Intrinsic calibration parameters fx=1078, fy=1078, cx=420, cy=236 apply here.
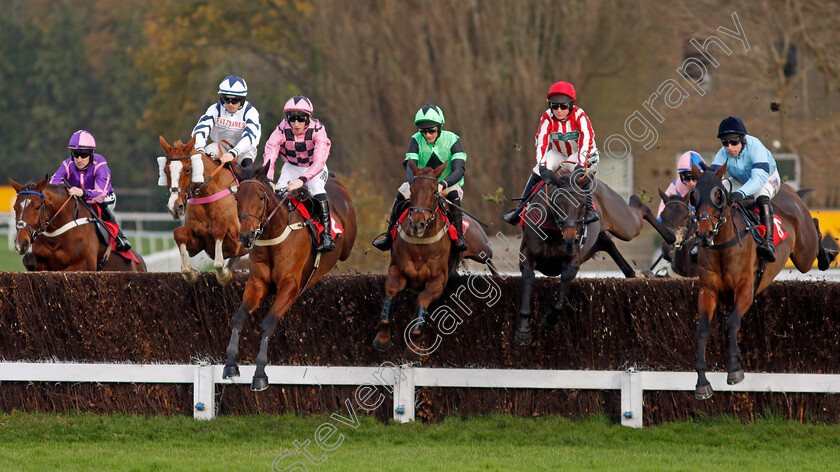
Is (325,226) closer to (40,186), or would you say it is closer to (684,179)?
(40,186)

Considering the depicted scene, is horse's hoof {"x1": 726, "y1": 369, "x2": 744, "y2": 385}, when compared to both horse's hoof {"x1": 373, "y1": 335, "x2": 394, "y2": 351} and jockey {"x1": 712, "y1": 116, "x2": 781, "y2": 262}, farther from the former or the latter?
horse's hoof {"x1": 373, "y1": 335, "x2": 394, "y2": 351}

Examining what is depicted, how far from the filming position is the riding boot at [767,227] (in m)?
8.03

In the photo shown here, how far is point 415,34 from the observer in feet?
70.9

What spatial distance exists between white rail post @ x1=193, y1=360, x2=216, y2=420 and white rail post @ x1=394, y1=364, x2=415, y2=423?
1494 mm

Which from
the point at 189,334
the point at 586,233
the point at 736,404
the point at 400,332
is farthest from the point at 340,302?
the point at 736,404

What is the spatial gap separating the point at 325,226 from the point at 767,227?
344 cm

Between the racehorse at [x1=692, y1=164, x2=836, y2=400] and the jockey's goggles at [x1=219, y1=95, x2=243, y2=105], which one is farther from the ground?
the jockey's goggles at [x1=219, y1=95, x2=243, y2=105]

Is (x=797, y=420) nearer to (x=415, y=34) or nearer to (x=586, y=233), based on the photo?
(x=586, y=233)

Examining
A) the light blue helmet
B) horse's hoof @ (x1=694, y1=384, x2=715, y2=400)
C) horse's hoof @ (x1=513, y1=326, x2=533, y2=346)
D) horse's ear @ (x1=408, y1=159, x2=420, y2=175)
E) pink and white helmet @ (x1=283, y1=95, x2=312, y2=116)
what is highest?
the light blue helmet

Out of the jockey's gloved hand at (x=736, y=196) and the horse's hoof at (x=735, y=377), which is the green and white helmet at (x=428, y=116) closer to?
the jockey's gloved hand at (x=736, y=196)

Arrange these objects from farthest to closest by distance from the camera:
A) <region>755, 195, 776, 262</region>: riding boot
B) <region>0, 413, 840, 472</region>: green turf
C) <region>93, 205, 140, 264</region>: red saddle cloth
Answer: <region>93, 205, 140, 264</region>: red saddle cloth < <region>755, 195, 776, 262</region>: riding boot < <region>0, 413, 840, 472</region>: green turf

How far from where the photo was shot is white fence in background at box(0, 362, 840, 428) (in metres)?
8.40

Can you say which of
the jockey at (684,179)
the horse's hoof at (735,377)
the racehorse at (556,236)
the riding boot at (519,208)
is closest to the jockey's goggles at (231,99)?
the riding boot at (519,208)

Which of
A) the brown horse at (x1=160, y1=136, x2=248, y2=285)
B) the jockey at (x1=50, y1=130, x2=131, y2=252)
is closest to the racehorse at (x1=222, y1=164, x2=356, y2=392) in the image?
the brown horse at (x1=160, y1=136, x2=248, y2=285)
